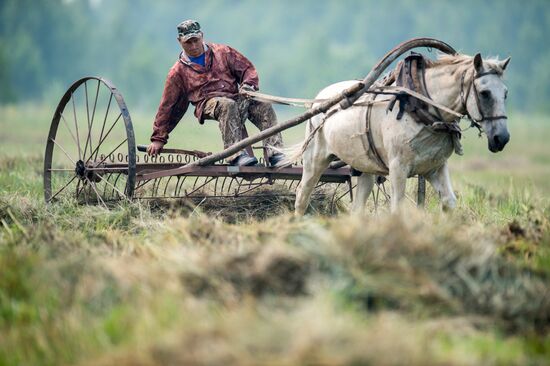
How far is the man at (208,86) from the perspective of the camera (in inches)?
350

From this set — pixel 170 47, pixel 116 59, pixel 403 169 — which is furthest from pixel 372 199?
pixel 170 47

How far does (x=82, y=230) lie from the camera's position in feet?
25.5

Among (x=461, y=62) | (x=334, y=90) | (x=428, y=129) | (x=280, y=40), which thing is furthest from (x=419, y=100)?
(x=280, y=40)

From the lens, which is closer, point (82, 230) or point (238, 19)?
point (82, 230)

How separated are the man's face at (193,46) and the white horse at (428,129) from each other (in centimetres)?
150

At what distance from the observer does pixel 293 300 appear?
15.1ft

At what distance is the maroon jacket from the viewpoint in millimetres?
9055

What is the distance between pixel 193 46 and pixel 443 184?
9.84ft

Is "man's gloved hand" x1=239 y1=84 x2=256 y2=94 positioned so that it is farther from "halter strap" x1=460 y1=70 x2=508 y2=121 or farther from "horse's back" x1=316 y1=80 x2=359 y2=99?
"halter strap" x1=460 y1=70 x2=508 y2=121

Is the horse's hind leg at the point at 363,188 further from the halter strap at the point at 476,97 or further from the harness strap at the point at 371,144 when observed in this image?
the halter strap at the point at 476,97

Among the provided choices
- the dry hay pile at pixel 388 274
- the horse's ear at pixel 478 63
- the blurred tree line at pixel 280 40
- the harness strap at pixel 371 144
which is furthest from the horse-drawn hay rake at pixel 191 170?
the blurred tree line at pixel 280 40

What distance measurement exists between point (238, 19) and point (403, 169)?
130501 millimetres

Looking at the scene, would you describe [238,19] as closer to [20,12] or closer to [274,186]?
[20,12]

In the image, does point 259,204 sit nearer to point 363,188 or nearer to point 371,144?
point 363,188
